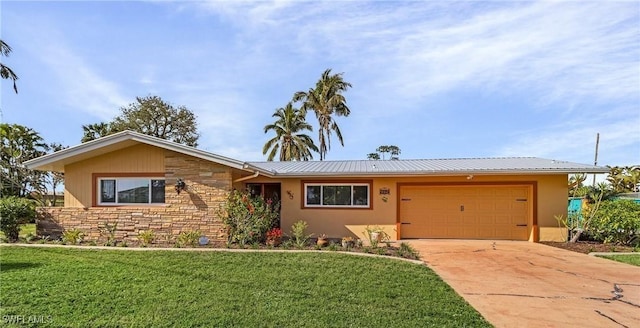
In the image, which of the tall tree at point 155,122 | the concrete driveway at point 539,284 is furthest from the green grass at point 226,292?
the tall tree at point 155,122

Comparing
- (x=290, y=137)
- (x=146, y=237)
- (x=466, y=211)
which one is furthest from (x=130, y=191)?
(x=290, y=137)

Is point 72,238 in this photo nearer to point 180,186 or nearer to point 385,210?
point 180,186

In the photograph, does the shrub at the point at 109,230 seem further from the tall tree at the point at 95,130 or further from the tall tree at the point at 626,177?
the tall tree at the point at 95,130

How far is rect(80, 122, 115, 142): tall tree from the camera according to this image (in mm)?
27120

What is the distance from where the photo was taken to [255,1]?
796cm

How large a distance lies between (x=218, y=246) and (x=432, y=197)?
6975 millimetres

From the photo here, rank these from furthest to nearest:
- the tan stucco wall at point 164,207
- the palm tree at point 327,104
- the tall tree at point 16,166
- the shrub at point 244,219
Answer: the palm tree at point 327,104
the tall tree at point 16,166
the tan stucco wall at point 164,207
the shrub at point 244,219

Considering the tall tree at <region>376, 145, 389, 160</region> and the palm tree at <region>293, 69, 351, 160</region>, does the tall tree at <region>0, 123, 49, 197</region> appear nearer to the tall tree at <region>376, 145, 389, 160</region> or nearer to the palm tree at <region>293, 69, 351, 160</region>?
the palm tree at <region>293, 69, 351, 160</region>

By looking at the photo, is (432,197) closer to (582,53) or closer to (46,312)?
(582,53)

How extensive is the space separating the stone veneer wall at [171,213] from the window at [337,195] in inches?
122

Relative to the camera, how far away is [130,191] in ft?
38.2

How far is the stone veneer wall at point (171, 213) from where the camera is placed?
34.8 ft

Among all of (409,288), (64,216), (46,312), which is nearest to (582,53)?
(409,288)

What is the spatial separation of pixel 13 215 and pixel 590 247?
16.2 metres
